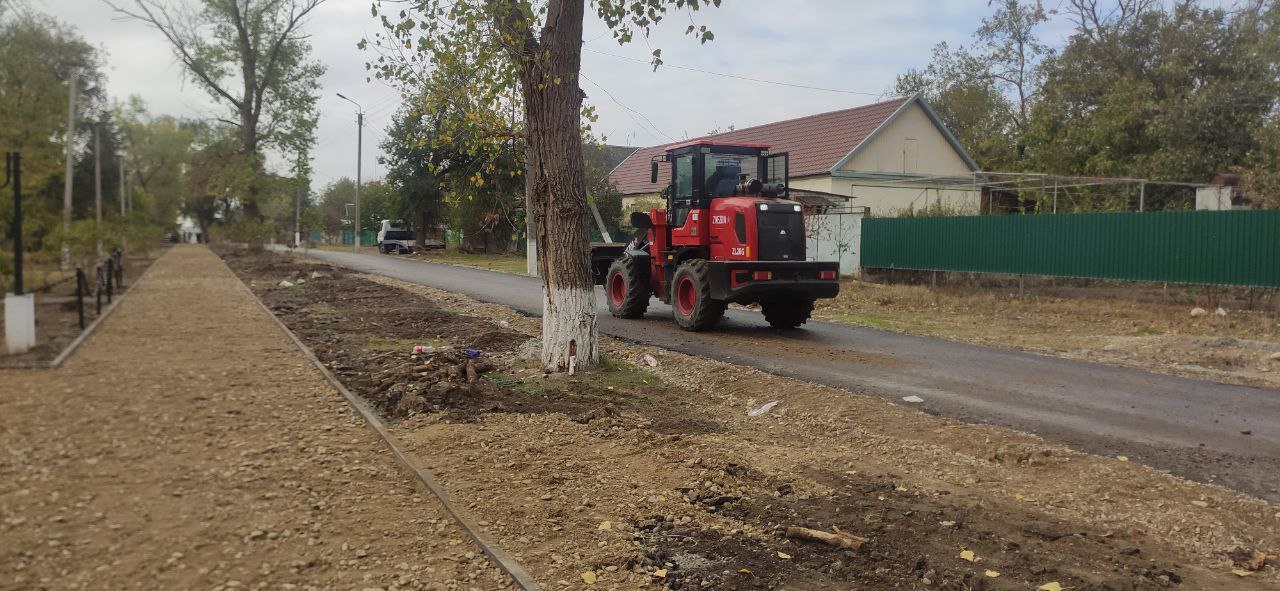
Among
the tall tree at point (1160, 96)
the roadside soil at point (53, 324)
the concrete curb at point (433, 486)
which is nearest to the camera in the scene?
the concrete curb at point (433, 486)

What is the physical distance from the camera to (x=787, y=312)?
13.4 meters

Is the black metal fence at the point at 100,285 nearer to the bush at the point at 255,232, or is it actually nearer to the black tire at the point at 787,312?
the black tire at the point at 787,312

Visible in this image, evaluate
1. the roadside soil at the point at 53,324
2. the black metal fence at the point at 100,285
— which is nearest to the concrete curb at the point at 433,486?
the roadside soil at the point at 53,324

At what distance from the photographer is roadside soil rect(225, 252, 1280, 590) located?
4172mm

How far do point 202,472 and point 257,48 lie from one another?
41.0m

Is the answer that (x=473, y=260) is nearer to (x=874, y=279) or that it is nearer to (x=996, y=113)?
(x=874, y=279)

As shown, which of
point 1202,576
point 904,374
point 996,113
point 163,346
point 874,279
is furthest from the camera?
point 996,113

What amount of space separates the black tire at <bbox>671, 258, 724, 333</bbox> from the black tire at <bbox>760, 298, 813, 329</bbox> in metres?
1.11

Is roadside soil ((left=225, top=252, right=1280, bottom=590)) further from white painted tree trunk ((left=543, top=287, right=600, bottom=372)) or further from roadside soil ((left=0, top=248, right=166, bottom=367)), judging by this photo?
roadside soil ((left=0, top=248, right=166, bottom=367))

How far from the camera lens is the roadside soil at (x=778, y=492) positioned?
417 centimetres

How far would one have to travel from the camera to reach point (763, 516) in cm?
485

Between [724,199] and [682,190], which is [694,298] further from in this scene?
[682,190]

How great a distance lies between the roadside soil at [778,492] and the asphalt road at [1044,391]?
575 mm

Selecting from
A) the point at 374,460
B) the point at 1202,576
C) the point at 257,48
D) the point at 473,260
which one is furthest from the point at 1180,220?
the point at 257,48
